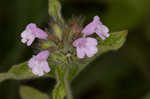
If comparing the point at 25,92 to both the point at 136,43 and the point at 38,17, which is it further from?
the point at 136,43

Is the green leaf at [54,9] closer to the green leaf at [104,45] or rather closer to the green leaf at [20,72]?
the green leaf at [104,45]

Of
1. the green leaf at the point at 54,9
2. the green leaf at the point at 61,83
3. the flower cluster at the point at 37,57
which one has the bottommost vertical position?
the green leaf at the point at 61,83

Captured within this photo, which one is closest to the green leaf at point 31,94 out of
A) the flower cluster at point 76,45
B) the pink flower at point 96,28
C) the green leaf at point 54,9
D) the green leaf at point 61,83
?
the green leaf at point 61,83

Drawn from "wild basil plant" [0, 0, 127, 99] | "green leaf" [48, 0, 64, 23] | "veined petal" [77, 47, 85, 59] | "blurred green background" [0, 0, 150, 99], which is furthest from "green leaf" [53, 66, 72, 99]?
"blurred green background" [0, 0, 150, 99]

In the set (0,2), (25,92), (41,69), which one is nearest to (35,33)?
(41,69)

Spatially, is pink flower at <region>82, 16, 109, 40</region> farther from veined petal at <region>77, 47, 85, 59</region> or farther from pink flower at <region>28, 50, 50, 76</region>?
pink flower at <region>28, 50, 50, 76</region>

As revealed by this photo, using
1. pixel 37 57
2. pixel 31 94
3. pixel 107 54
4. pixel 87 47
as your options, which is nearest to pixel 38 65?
pixel 37 57
